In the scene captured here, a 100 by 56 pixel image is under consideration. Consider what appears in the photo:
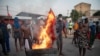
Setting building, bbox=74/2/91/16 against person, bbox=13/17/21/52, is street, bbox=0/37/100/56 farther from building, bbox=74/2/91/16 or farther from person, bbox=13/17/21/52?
building, bbox=74/2/91/16

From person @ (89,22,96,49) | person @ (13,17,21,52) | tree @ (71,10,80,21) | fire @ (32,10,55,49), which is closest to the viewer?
fire @ (32,10,55,49)

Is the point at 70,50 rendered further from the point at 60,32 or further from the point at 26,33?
the point at 26,33

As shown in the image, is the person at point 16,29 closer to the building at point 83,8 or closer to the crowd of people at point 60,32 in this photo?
the crowd of people at point 60,32

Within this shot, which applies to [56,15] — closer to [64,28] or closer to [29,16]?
[64,28]

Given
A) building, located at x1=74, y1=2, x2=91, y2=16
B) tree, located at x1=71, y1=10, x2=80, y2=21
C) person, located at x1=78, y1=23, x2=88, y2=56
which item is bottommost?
person, located at x1=78, y1=23, x2=88, y2=56

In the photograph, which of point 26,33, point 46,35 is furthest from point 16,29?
point 46,35

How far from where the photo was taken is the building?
508cm

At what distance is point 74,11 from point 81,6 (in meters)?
0.26

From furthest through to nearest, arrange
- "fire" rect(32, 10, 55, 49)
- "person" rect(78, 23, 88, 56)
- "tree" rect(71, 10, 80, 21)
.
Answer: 1. "tree" rect(71, 10, 80, 21)
2. "person" rect(78, 23, 88, 56)
3. "fire" rect(32, 10, 55, 49)

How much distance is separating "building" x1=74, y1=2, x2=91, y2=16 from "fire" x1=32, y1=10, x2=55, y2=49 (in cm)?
79

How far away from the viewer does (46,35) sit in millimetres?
4625

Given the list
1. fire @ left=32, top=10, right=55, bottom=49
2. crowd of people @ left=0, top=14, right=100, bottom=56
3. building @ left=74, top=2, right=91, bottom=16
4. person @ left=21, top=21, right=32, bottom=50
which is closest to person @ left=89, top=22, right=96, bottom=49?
crowd of people @ left=0, top=14, right=100, bottom=56

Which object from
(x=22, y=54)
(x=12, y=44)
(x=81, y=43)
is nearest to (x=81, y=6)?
(x=81, y=43)

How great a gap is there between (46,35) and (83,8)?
134cm
